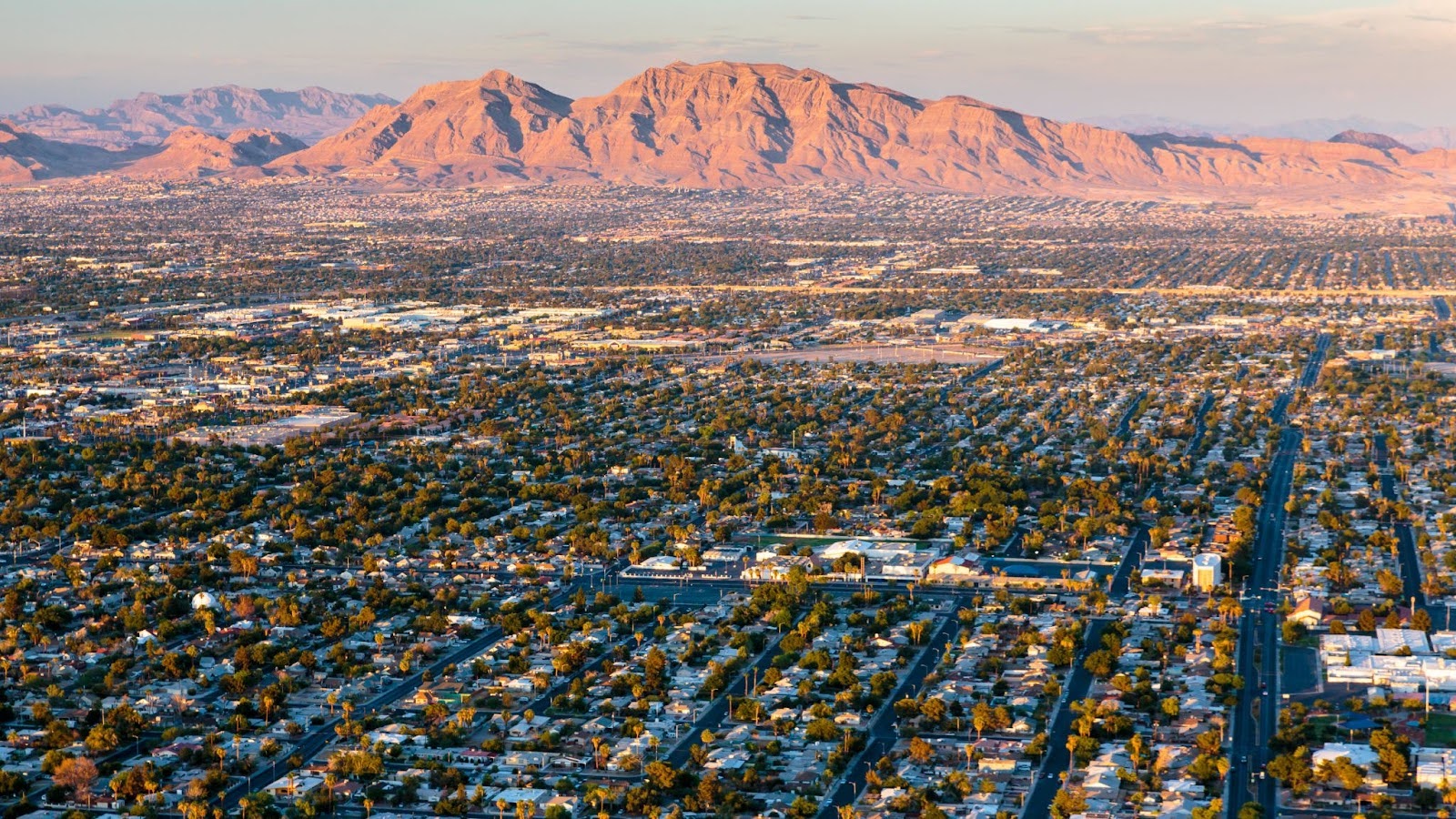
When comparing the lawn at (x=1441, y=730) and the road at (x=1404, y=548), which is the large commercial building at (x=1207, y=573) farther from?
the lawn at (x=1441, y=730)

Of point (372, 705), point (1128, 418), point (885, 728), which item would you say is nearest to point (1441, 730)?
point (885, 728)

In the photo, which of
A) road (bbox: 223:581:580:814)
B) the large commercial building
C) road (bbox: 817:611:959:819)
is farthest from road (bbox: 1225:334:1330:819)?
road (bbox: 223:581:580:814)

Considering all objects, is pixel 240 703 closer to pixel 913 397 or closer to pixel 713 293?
pixel 913 397

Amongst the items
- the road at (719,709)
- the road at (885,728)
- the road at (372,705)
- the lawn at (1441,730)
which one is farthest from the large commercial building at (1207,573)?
the road at (372,705)

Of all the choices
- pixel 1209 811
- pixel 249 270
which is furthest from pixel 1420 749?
pixel 249 270

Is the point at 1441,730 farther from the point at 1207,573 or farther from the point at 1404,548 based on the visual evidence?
the point at 1404,548
